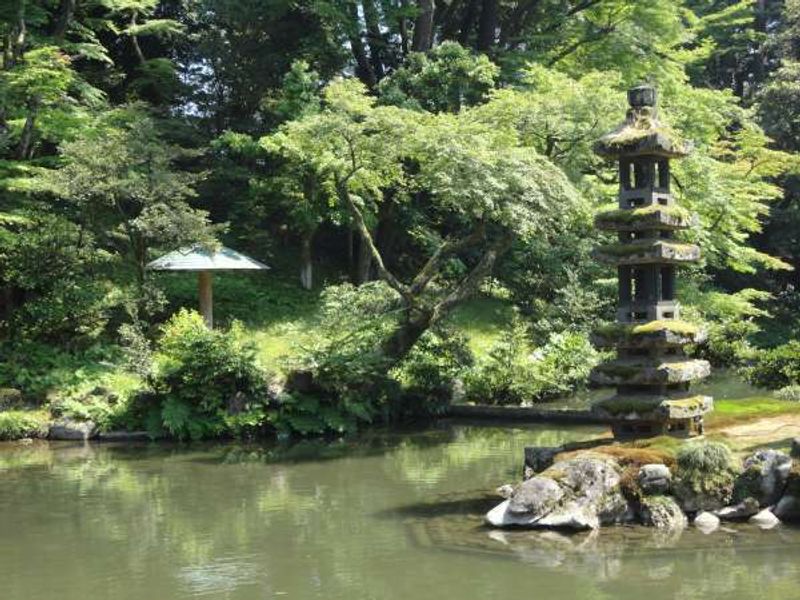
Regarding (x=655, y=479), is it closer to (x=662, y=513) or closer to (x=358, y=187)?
(x=662, y=513)

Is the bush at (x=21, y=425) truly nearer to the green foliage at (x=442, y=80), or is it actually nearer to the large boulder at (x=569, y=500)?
the large boulder at (x=569, y=500)

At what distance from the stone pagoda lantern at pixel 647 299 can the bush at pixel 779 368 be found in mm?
1475

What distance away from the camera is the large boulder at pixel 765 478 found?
9.95 metres

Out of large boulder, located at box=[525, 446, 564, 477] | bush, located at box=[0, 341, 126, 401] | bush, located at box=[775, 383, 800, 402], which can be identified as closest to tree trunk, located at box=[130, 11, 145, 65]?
bush, located at box=[0, 341, 126, 401]

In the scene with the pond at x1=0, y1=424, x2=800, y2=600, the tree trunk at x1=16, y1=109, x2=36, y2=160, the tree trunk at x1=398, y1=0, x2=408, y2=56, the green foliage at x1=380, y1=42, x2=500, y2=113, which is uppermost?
the tree trunk at x1=398, y1=0, x2=408, y2=56

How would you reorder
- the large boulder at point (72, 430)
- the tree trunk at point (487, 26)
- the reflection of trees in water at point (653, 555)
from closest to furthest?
the reflection of trees in water at point (653, 555), the large boulder at point (72, 430), the tree trunk at point (487, 26)

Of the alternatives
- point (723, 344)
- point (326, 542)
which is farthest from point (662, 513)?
point (723, 344)

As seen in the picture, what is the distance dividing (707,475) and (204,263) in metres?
12.5

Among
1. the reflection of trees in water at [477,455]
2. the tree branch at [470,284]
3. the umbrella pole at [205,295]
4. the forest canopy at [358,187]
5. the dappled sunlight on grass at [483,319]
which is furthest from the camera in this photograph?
the dappled sunlight on grass at [483,319]

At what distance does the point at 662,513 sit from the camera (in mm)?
9875

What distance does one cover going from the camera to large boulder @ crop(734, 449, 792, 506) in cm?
995

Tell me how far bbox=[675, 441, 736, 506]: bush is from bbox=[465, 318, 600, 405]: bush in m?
8.87

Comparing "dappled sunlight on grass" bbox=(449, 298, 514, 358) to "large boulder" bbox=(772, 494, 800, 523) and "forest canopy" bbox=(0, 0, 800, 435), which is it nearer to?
"forest canopy" bbox=(0, 0, 800, 435)

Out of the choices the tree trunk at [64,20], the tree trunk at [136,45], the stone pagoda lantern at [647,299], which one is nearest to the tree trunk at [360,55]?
the tree trunk at [136,45]
